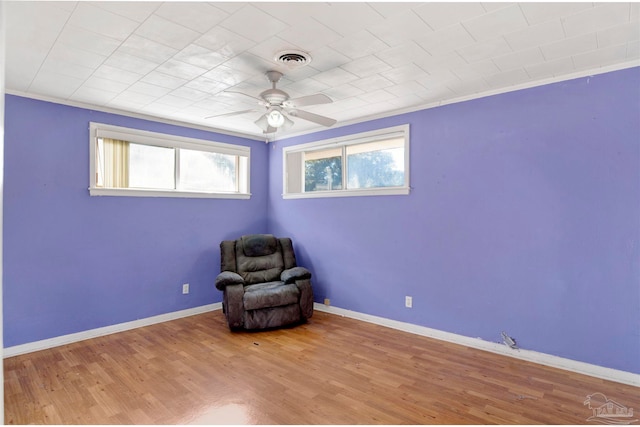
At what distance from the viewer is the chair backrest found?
4.43 m

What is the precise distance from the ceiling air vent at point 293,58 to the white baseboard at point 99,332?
10.1 feet

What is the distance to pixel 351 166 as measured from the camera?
4.52m

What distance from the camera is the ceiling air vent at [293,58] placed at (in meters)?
2.48

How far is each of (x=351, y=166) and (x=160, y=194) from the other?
92.3 inches

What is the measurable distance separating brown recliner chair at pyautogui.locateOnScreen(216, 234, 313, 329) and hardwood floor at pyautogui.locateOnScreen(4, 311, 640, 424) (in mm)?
263

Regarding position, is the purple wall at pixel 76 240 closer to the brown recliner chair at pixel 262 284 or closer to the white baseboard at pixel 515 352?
the brown recliner chair at pixel 262 284

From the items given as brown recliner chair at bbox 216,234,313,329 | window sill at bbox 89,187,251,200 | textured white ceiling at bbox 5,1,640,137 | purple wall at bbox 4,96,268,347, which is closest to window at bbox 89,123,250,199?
window sill at bbox 89,187,251,200

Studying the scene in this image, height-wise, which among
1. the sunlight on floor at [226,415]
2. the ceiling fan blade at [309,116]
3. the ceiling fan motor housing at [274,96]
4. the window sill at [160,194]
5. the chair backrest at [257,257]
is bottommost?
the sunlight on floor at [226,415]

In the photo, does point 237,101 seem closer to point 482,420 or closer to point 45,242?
point 45,242

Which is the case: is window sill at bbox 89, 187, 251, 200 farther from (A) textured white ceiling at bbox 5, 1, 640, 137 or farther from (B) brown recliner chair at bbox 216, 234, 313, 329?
(A) textured white ceiling at bbox 5, 1, 640, 137

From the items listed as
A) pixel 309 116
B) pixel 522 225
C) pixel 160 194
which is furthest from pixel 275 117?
pixel 522 225

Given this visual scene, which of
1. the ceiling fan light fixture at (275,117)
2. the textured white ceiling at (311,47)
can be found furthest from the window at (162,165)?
the ceiling fan light fixture at (275,117)

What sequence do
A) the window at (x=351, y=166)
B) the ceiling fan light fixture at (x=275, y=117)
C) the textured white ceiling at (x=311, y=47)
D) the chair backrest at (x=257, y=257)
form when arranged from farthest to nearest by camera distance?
the chair backrest at (x=257, y=257) → the window at (x=351, y=166) → the ceiling fan light fixture at (x=275, y=117) → the textured white ceiling at (x=311, y=47)

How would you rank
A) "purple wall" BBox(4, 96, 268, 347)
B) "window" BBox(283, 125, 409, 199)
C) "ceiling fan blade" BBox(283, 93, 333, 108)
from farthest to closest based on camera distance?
"window" BBox(283, 125, 409, 199) → "purple wall" BBox(4, 96, 268, 347) → "ceiling fan blade" BBox(283, 93, 333, 108)
